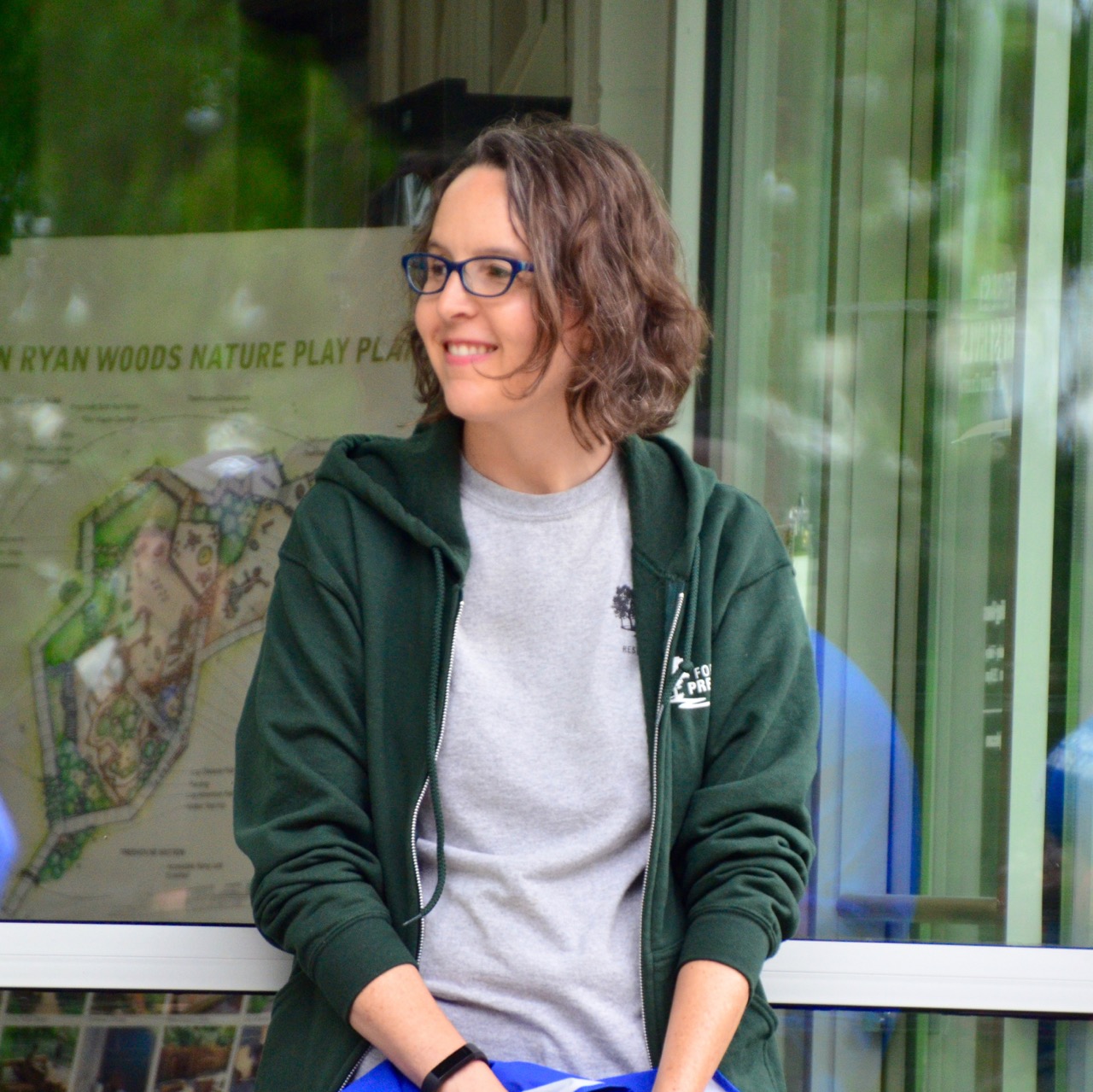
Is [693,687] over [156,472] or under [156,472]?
under

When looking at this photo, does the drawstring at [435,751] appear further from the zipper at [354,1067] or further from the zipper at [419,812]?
the zipper at [354,1067]

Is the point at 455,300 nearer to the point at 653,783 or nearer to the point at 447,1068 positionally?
the point at 653,783

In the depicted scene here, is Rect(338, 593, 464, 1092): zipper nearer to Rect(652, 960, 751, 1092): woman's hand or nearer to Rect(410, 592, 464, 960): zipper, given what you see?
Rect(410, 592, 464, 960): zipper

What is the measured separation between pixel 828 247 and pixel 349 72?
1.00 m

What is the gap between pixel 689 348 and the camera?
166cm

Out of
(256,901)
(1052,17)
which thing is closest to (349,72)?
(1052,17)

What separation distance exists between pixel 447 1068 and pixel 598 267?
793 millimetres

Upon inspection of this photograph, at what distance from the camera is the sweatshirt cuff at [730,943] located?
144cm

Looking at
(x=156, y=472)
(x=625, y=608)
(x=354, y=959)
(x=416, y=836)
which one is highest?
(x=156, y=472)

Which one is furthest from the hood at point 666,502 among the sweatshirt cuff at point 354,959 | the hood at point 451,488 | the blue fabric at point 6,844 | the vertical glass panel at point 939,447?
the blue fabric at point 6,844

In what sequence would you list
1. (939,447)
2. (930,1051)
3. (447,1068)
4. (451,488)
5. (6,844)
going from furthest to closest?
(6,844), (939,447), (930,1051), (451,488), (447,1068)

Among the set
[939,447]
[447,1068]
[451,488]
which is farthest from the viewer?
[939,447]

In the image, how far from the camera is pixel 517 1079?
1361 millimetres

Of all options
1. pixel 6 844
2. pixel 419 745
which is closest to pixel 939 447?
pixel 419 745
